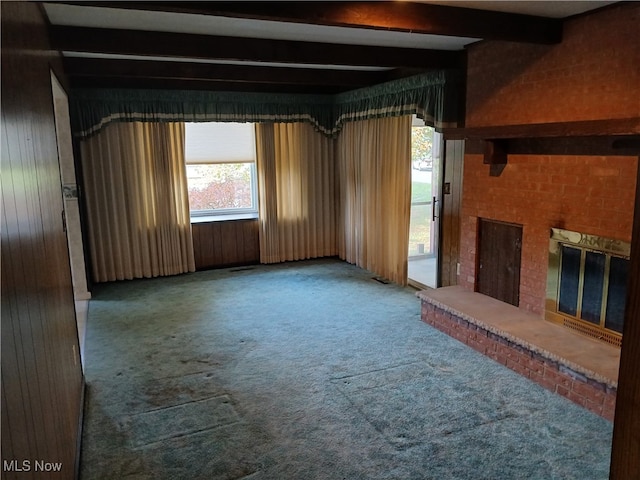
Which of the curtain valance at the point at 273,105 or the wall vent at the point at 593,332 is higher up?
the curtain valance at the point at 273,105

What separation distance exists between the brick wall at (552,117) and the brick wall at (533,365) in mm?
470

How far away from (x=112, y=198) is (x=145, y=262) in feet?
2.80

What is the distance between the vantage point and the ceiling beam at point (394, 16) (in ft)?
8.24

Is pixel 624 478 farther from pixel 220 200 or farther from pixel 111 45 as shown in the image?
pixel 220 200

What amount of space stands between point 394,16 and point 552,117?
1425 mm

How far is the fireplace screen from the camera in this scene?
314 cm

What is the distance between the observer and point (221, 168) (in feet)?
21.2

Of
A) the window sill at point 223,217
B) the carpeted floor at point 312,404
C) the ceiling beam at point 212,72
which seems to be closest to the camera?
the carpeted floor at point 312,404

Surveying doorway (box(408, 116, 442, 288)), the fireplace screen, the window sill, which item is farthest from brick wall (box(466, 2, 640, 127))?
the window sill

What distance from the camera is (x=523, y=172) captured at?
377 cm

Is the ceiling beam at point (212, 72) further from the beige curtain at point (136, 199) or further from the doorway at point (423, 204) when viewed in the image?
the beige curtain at point (136, 199)

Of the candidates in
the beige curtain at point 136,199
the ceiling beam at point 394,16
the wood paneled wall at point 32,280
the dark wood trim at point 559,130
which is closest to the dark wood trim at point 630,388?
the wood paneled wall at point 32,280

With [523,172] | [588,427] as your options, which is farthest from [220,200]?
[588,427]

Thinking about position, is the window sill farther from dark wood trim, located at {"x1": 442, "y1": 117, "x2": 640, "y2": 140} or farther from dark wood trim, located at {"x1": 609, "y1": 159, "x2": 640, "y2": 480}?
dark wood trim, located at {"x1": 609, "y1": 159, "x2": 640, "y2": 480}
